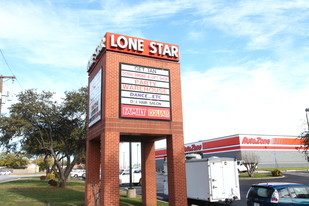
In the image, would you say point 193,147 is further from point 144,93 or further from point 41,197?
point 144,93

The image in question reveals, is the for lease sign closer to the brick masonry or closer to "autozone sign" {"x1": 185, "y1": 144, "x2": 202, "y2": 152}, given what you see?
the brick masonry

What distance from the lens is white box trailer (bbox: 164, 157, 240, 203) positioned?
14477mm

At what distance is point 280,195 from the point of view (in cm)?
1028

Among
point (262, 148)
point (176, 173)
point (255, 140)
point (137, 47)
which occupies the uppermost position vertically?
point (137, 47)

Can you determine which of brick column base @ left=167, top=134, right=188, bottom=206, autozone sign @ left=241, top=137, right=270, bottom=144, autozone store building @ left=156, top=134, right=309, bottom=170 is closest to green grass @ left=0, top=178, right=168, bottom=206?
brick column base @ left=167, top=134, right=188, bottom=206

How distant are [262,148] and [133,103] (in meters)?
43.7

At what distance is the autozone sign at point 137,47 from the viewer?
12.2 metres

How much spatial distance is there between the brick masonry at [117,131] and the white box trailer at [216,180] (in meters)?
2.88

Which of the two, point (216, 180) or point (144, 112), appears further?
point (216, 180)

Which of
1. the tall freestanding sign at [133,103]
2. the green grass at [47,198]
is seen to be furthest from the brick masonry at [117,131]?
the green grass at [47,198]

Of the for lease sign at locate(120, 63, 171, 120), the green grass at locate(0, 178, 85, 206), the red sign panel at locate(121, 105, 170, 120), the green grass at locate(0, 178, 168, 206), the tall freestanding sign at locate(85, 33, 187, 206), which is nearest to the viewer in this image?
the tall freestanding sign at locate(85, 33, 187, 206)

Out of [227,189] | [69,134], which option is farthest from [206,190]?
[69,134]

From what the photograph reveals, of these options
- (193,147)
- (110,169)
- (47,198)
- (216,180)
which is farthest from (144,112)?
(193,147)

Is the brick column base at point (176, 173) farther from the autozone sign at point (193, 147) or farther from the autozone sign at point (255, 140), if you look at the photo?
the autozone sign at point (193, 147)
